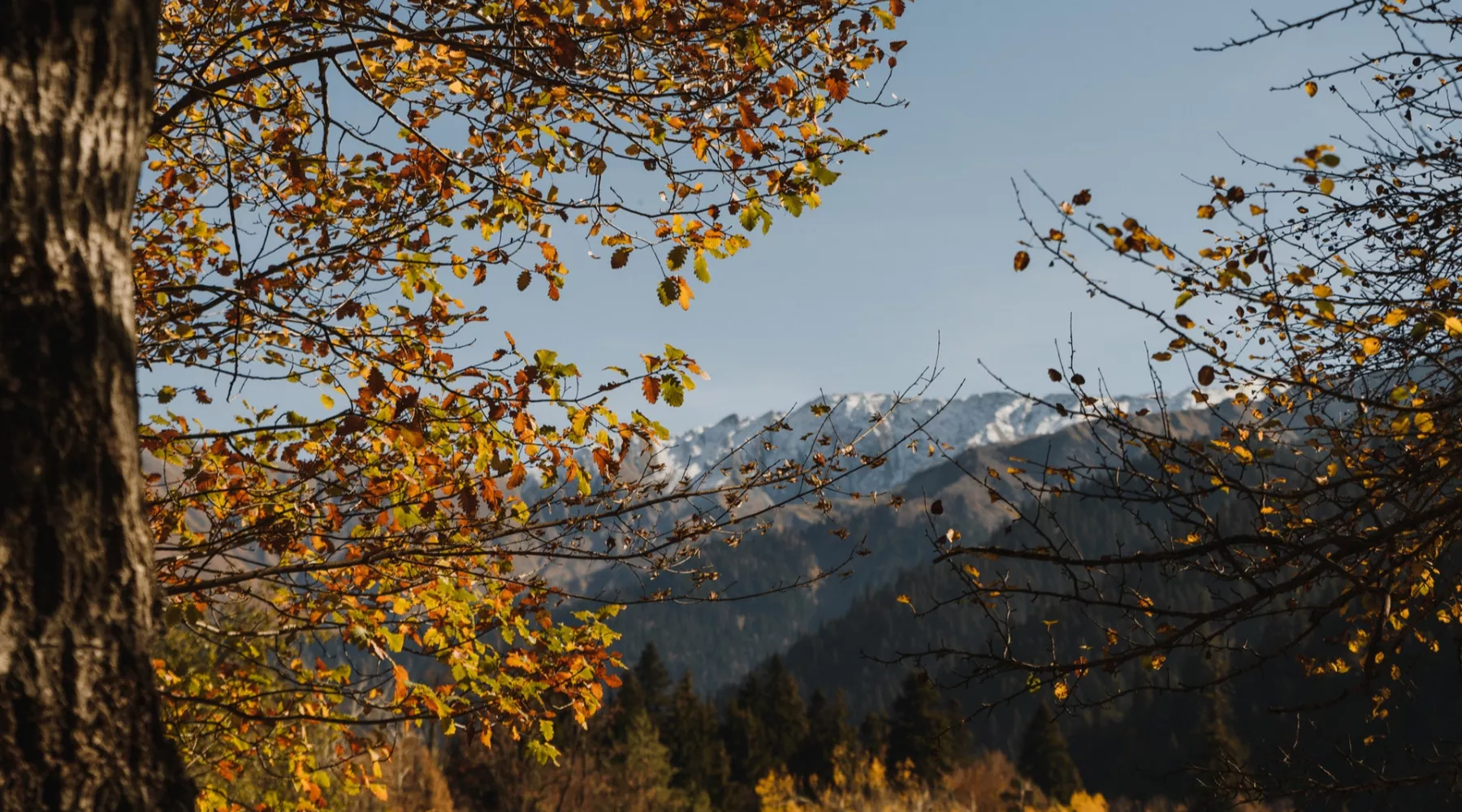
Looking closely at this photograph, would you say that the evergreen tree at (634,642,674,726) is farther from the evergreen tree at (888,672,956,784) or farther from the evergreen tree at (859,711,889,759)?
the evergreen tree at (888,672,956,784)

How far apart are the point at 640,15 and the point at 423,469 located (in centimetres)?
255

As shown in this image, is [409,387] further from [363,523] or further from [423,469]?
[363,523]

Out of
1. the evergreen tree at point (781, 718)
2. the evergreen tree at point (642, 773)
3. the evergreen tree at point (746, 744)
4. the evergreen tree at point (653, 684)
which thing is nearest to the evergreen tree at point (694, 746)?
the evergreen tree at point (653, 684)

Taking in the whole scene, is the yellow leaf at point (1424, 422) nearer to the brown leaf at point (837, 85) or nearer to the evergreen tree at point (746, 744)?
the brown leaf at point (837, 85)

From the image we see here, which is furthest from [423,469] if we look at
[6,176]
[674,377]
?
[6,176]

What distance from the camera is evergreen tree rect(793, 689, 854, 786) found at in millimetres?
54094

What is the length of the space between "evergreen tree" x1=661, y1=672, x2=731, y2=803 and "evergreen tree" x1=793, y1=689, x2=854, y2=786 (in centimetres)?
529

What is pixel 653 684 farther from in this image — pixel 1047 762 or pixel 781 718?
pixel 1047 762

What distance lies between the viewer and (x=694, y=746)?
52219mm

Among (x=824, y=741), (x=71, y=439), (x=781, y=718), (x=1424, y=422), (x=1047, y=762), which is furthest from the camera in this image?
(x=781, y=718)

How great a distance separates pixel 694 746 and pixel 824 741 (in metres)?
Result: 8.54

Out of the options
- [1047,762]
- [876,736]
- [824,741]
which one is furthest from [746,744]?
[1047,762]

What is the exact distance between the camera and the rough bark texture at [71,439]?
2113mm

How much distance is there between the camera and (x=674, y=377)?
4.63m
